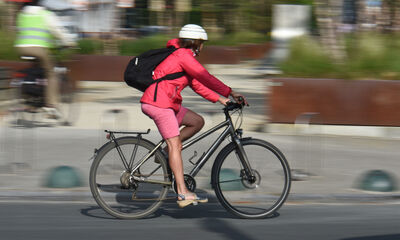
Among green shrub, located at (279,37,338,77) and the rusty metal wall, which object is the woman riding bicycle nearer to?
the rusty metal wall

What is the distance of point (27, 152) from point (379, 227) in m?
4.57

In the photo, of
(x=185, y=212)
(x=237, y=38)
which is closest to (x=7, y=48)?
(x=185, y=212)

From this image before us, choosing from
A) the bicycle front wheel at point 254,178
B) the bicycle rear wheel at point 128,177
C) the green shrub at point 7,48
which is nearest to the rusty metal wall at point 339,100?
the bicycle front wheel at point 254,178

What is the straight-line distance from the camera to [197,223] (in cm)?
659

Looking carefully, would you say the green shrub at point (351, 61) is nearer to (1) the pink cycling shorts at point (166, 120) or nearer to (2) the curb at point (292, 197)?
(2) the curb at point (292, 197)

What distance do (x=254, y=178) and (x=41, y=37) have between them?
5.13 m

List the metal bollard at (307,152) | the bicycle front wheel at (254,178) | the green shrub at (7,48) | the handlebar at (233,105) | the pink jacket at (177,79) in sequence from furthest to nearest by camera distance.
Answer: the green shrub at (7,48) < the metal bollard at (307,152) < the bicycle front wheel at (254,178) < the handlebar at (233,105) < the pink jacket at (177,79)

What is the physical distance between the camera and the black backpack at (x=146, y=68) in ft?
21.0

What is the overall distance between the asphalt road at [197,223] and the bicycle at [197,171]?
0.49 feet

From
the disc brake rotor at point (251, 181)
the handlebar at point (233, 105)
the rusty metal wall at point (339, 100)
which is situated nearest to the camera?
the handlebar at point (233, 105)

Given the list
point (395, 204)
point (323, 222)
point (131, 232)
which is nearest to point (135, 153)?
point (131, 232)

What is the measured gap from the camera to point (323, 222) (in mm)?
6691

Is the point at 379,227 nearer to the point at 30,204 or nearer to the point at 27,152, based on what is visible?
the point at 30,204

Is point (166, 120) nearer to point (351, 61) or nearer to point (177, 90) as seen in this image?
point (177, 90)
